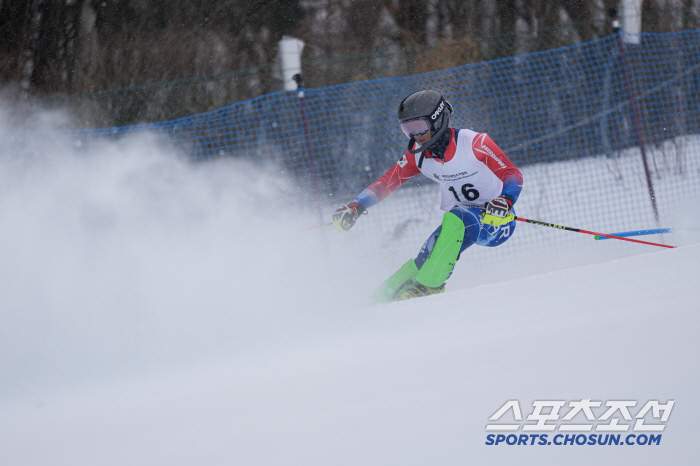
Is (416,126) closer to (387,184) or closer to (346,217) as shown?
(387,184)

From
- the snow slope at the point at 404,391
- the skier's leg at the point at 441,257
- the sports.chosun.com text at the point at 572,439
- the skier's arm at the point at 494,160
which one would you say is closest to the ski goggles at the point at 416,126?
the skier's arm at the point at 494,160

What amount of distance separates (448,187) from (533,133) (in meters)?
5.07

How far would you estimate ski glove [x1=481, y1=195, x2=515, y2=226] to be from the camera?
3088 millimetres

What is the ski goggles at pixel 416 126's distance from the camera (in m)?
3.16

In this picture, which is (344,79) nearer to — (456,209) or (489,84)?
(489,84)

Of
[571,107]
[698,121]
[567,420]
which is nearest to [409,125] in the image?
[567,420]

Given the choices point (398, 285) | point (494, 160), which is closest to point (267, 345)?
point (398, 285)

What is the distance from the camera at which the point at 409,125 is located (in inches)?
126

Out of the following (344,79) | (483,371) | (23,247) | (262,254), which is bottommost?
(483,371)

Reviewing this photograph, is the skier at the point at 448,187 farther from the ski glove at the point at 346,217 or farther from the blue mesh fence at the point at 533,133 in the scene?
the blue mesh fence at the point at 533,133

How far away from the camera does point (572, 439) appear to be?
172 centimetres

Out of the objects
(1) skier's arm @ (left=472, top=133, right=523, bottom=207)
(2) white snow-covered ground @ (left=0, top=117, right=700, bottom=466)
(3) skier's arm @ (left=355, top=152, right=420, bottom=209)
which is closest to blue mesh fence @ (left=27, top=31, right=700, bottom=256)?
(2) white snow-covered ground @ (left=0, top=117, right=700, bottom=466)

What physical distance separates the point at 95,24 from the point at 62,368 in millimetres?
9752

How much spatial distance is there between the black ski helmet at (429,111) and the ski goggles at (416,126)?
2 cm
